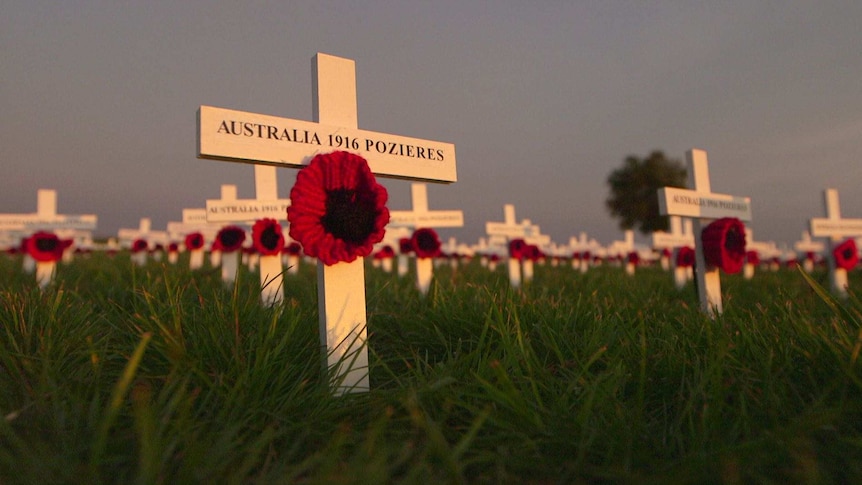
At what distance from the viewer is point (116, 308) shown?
3.24 metres

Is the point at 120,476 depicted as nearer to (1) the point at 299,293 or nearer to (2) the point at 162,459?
(2) the point at 162,459

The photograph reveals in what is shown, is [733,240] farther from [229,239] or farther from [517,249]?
[229,239]

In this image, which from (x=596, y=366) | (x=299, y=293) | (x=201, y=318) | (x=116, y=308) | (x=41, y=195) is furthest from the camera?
(x=41, y=195)

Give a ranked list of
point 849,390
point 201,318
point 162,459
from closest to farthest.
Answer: point 162,459
point 849,390
point 201,318

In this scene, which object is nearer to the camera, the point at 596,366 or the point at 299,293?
the point at 596,366

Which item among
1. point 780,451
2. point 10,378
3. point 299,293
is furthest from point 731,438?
point 299,293

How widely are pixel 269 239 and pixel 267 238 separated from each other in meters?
0.02

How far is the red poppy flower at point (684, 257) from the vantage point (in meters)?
6.72

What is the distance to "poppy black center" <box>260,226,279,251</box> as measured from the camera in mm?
4293

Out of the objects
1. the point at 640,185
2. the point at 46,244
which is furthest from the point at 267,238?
the point at 640,185

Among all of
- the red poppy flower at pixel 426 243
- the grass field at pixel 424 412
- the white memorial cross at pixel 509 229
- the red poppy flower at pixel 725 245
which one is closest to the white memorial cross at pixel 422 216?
the red poppy flower at pixel 426 243

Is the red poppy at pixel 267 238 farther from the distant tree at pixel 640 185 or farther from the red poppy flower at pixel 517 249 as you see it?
the distant tree at pixel 640 185

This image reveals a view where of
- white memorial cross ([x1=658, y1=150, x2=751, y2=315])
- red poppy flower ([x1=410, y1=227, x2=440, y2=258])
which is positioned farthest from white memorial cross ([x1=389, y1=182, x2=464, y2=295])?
white memorial cross ([x1=658, y1=150, x2=751, y2=315])

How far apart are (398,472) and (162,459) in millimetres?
668
